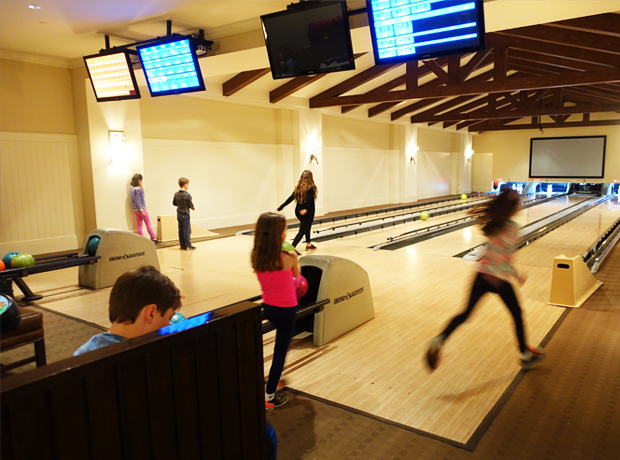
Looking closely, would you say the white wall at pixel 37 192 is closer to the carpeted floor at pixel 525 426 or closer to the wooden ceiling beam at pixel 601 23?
the carpeted floor at pixel 525 426

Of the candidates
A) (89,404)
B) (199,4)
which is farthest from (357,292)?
(199,4)

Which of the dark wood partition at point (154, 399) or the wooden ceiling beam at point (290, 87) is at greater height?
the wooden ceiling beam at point (290, 87)

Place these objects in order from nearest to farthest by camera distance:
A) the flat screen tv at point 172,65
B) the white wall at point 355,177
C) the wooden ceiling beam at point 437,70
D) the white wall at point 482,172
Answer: the flat screen tv at point 172,65 → the wooden ceiling beam at point 437,70 → the white wall at point 355,177 → the white wall at point 482,172

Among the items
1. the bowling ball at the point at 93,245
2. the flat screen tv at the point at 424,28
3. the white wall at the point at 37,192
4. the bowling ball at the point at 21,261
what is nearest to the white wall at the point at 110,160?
the white wall at the point at 37,192

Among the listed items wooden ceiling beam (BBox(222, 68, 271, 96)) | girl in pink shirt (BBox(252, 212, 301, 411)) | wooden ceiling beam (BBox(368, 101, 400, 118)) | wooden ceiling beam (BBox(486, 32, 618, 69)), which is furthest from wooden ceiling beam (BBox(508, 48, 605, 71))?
girl in pink shirt (BBox(252, 212, 301, 411))

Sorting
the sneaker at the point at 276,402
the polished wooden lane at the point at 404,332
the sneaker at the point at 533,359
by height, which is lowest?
the polished wooden lane at the point at 404,332

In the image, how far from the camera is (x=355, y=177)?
16.2 meters

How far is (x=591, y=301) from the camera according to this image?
5.09 m

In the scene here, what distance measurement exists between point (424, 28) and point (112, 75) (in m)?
4.69

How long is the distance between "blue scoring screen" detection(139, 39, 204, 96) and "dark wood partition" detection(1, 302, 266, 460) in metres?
5.25

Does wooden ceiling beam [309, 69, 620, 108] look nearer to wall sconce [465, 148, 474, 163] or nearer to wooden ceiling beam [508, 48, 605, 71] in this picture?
wooden ceiling beam [508, 48, 605, 71]

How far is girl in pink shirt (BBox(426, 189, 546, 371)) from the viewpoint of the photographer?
3.11m

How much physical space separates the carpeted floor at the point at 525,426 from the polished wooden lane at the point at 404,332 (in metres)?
0.13

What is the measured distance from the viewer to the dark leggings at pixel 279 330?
2.78m
